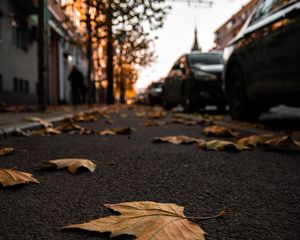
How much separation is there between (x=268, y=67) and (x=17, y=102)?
10.7 metres

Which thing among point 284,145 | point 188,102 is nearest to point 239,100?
point 284,145

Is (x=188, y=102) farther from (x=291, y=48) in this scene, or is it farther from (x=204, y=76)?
→ (x=291, y=48)

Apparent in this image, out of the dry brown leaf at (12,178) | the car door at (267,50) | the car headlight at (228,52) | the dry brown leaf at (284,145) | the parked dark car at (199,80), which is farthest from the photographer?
the parked dark car at (199,80)

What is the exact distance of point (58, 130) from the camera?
180 inches

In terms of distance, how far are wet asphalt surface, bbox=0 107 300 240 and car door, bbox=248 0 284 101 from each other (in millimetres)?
1598

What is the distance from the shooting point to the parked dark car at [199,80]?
8.62m

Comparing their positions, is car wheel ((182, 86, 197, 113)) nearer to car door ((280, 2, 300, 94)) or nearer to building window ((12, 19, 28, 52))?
car door ((280, 2, 300, 94))

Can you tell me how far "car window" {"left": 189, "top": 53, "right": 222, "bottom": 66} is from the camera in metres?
9.47

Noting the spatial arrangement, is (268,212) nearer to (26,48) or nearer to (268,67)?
(268,67)

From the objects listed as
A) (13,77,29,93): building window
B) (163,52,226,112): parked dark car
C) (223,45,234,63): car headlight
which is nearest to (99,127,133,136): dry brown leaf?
(223,45,234,63): car headlight

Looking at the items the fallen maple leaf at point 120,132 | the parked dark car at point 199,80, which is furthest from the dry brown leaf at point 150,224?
the parked dark car at point 199,80

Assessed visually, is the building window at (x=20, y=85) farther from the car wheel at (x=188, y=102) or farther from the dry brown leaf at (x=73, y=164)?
the dry brown leaf at (x=73, y=164)

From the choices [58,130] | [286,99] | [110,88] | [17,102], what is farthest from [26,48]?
[286,99]

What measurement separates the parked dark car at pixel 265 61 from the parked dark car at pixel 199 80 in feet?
8.51
